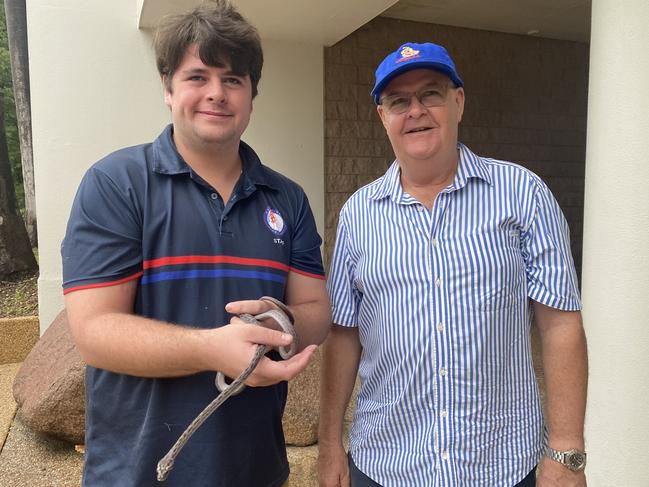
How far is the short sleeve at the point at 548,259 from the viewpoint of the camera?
1774mm

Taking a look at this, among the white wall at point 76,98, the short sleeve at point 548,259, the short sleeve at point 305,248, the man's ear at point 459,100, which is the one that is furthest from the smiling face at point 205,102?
the white wall at point 76,98

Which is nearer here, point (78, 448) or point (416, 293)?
point (416, 293)

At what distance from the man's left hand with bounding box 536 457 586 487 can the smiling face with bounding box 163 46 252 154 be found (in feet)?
4.43

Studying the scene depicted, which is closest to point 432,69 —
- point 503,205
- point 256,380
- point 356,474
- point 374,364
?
point 503,205

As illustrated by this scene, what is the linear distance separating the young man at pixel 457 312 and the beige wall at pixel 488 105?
467cm

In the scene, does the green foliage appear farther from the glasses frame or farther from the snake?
the snake

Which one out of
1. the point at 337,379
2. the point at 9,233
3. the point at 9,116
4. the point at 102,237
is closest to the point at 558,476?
the point at 337,379

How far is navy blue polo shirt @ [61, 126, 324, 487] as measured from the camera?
158cm

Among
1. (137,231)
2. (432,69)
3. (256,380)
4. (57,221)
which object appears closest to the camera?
(256,380)

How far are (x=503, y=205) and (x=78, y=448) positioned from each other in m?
3.56

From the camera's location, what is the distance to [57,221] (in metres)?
5.63

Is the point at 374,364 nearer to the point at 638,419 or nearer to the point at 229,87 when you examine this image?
the point at 229,87

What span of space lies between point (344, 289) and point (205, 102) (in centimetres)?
77

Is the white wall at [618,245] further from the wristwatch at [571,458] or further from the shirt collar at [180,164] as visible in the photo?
the shirt collar at [180,164]
